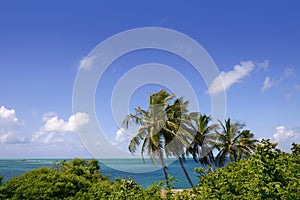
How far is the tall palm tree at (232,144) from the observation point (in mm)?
23328

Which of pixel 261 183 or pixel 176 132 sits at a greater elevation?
pixel 176 132

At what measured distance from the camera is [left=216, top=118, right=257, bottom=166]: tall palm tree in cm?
2333

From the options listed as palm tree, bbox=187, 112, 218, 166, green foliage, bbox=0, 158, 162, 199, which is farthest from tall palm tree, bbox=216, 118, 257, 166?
green foliage, bbox=0, 158, 162, 199

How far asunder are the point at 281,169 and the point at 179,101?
14.4 metres

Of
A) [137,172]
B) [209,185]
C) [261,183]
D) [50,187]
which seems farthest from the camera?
[137,172]

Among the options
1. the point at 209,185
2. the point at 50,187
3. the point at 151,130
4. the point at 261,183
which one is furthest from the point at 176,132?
the point at 261,183

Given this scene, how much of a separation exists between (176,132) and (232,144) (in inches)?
273

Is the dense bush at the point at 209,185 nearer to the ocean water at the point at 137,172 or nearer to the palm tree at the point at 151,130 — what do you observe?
the ocean water at the point at 137,172

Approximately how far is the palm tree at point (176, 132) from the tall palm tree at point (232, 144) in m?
4.90

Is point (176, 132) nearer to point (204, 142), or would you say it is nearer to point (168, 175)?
point (204, 142)

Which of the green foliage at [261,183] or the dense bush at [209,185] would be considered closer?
the green foliage at [261,183]

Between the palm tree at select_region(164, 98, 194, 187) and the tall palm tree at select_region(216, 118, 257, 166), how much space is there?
490 cm

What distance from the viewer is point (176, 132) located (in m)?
18.8

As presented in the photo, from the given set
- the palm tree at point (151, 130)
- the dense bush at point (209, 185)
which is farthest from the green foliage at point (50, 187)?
the palm tree at point (151, 130)
